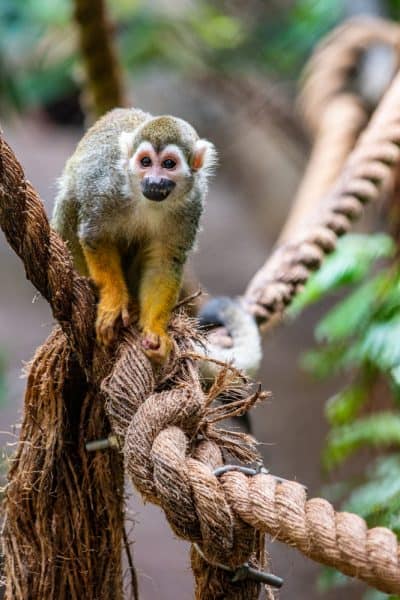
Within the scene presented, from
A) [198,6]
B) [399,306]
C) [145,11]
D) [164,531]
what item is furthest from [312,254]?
[198,6]

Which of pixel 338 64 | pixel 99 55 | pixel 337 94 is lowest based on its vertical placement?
pixel 99 55

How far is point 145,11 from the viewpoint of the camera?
763 centimetres

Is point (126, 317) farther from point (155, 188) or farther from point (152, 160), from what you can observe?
point (152, 160)

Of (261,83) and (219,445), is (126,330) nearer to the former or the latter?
(219,445)

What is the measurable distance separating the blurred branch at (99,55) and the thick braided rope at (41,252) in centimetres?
292

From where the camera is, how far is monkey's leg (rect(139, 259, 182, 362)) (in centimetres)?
207

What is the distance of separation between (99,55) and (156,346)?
2999 millimetres

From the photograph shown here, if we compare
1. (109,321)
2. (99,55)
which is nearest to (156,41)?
(99,55)

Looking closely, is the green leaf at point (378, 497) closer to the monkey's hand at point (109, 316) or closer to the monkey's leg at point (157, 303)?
the monkey's leg at point (157, 303)

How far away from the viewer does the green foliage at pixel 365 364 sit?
287 cm

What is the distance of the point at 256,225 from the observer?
9062 mm

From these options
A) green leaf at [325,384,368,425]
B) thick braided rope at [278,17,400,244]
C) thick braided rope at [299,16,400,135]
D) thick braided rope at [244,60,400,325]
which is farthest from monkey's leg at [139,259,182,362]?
thick braided rope at [299,16,400,135]

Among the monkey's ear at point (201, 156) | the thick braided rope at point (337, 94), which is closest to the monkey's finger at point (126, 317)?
the monkey's ear at point (201, 156)

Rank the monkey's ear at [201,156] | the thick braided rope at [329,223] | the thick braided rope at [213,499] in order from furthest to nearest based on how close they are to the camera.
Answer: the thick braided rope at [329,223], the monkey's ear at [201,156], the thick braided rope at [213,499]
